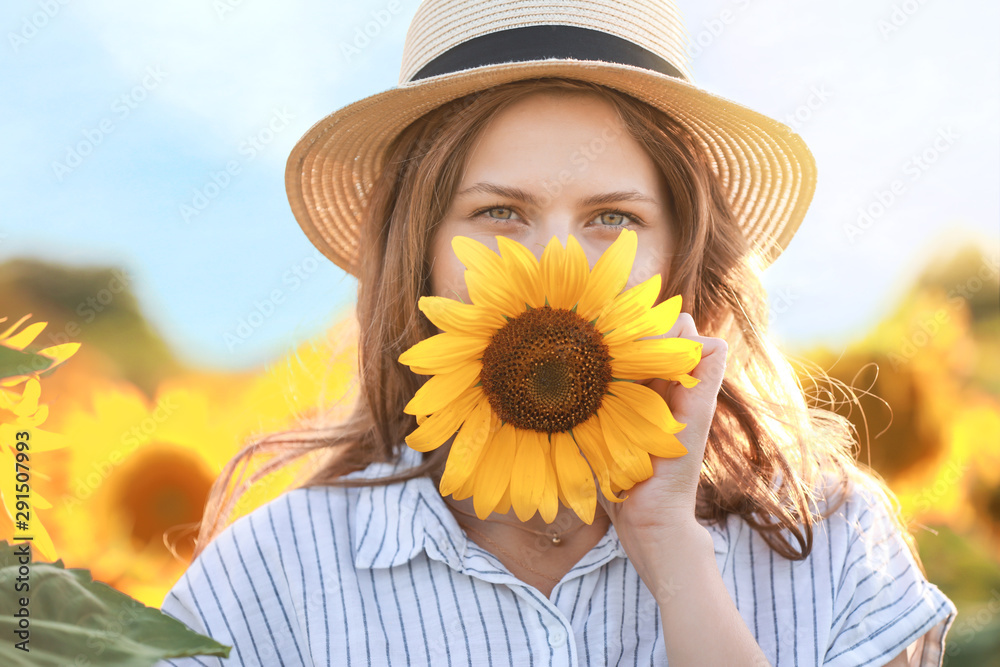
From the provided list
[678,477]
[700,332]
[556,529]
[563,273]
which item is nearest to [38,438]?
[563,273]

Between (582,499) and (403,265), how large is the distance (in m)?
0.91

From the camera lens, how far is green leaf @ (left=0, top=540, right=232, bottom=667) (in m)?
0.50

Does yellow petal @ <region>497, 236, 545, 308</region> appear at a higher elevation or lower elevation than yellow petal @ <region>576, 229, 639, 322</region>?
lower

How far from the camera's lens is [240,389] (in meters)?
1.95

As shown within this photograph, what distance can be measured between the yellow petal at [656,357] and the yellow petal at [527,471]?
0.16 metres

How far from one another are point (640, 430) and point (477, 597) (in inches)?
25.8

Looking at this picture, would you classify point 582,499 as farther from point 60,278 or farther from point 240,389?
point 60,278

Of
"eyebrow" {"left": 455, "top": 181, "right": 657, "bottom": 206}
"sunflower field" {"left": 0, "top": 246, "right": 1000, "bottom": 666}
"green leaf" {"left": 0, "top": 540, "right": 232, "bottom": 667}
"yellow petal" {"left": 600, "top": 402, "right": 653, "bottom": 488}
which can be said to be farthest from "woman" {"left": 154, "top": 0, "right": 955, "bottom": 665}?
"green leaf" {"left": 0, "top": 540, "right": 232, "bottom": 667}

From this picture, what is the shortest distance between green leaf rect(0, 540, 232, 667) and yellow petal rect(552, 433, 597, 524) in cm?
62

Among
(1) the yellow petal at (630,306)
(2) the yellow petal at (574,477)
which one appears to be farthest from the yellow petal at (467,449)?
(1) the yellow petal at (630,306)

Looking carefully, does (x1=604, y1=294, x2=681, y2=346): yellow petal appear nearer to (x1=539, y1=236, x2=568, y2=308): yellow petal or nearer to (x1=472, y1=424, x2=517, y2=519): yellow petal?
(x1=539, y1=236, x2=568, y2=308): yellow petal

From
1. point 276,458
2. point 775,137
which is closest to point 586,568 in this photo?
point 276,458

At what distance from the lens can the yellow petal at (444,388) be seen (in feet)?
3.51

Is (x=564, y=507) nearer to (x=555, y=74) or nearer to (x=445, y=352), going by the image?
(x=445, y=352)
